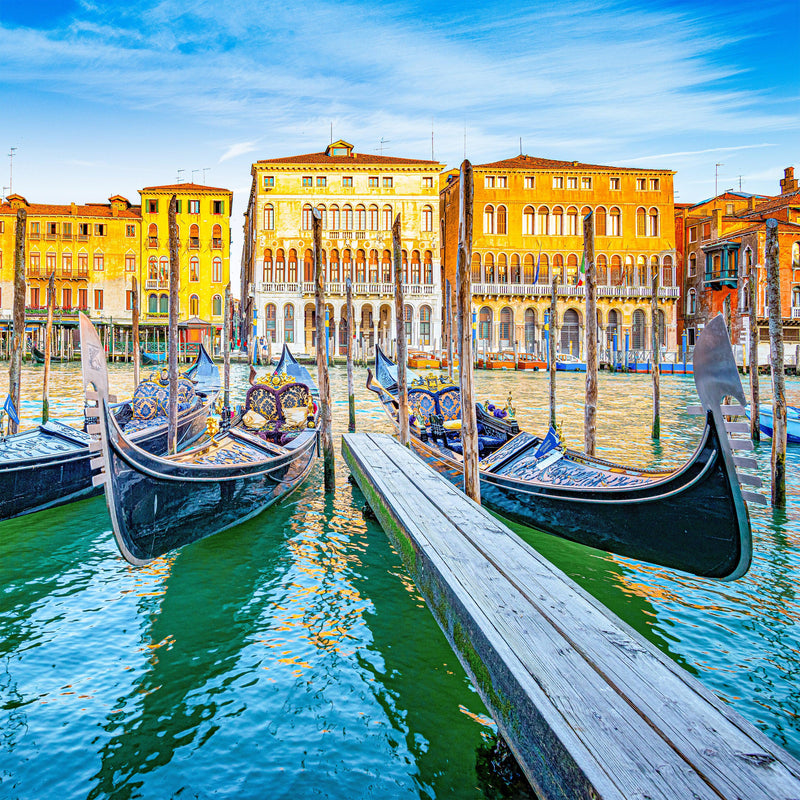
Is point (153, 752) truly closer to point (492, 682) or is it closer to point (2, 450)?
point (492, 682)

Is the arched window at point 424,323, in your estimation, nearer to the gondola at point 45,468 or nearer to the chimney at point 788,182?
the chimney at point 788,182

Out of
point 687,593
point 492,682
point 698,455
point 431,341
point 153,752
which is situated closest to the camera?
point 492,682

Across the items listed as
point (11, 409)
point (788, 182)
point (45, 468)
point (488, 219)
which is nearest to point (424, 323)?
point (488, 219)

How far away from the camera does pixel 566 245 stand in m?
29.5

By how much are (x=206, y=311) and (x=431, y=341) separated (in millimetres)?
9846

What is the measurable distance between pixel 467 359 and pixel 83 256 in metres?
29.3

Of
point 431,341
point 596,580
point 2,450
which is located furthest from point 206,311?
point 596,580

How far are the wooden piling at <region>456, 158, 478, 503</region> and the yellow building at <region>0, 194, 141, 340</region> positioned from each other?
27397 mm

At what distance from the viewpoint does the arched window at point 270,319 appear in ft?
94.6

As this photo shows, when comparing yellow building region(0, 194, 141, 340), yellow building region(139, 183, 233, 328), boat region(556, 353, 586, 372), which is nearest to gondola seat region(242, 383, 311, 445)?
boat region(556, 353, 586, 372)

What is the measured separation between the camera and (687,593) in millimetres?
3729

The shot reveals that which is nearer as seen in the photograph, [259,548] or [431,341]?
[259,548]

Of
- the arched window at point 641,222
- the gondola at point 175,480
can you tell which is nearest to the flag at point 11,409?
the gondola at point 175,480

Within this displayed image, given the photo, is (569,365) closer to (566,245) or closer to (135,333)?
(566,245)
